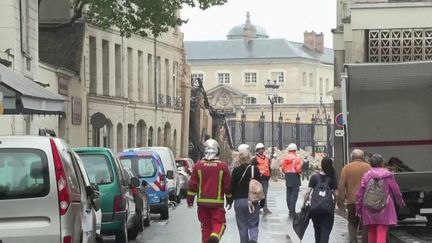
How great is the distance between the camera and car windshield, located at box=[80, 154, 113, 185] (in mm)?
15336

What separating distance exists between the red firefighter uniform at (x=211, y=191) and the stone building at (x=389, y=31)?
1004 cm

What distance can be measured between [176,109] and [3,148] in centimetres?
4980

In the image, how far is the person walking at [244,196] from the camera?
44.7ft

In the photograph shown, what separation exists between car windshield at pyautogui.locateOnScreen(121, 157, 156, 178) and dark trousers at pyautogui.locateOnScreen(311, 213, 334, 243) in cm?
989

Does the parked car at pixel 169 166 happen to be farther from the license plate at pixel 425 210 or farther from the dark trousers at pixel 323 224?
the dark trousers at pixel 323 224

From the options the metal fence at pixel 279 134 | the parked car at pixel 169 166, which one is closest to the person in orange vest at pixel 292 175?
the parked car at pixel 169 166

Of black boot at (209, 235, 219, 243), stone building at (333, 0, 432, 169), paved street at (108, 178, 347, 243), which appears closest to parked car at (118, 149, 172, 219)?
paved street at (108, 178, 347, 243)

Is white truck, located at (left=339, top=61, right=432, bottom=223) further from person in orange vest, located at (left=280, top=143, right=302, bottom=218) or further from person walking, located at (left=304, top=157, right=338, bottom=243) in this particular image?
person walking, located at (left=304, top=157, right=338, bottom=243)

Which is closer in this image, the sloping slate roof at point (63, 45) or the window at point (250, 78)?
the sloping slate roof at point (63, 45)

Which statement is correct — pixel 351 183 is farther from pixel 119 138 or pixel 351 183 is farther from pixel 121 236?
pixel 119 138

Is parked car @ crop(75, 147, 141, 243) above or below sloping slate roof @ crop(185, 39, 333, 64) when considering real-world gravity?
below

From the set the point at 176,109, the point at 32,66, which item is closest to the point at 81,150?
the point at 32,66

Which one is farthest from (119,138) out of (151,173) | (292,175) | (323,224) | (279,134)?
(323,224)

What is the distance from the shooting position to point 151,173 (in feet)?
76.2
